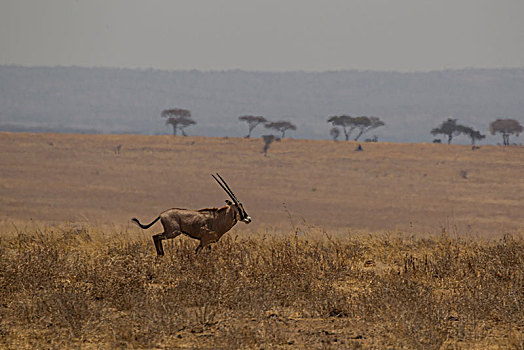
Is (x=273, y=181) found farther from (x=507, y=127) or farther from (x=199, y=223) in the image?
(x=507, y=127)

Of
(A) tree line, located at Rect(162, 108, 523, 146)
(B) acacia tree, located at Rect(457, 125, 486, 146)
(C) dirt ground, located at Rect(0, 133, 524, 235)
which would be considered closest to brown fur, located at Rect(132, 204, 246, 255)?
(C) dirt ground, located at Rect(0, 133, 524, 235)

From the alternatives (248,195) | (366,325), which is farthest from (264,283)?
(248,195)

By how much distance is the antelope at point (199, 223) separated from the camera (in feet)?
31.7

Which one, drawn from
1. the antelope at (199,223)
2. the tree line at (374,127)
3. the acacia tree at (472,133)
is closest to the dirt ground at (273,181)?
the acacia tree at (472,133)

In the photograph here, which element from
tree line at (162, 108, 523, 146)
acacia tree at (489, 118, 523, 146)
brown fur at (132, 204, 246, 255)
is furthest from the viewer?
acacia tree at (489, 118, 523, 146)

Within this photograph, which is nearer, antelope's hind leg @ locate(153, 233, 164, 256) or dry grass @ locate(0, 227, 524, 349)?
dry grass @ locate(0, 227, 524, 349)

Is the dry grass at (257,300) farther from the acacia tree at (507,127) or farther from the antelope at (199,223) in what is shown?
the acacia tree at (507,127)

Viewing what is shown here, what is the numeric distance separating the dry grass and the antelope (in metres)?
0.27

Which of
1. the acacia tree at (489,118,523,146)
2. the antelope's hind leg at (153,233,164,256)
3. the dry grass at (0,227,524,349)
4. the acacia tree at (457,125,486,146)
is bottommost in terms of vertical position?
the dry grass at (0,227,524,349)

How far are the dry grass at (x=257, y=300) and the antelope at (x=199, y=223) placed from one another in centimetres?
27

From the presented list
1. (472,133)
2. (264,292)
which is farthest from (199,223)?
(472,133)

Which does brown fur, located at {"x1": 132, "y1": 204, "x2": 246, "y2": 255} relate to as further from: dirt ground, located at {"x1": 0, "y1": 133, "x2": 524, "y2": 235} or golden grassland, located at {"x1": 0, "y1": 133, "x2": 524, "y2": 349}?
dirt ground, located at {"x1": 0, "y1": 133, "x2": 524, "y2": 235}

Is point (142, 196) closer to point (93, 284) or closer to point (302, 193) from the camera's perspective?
point (302, 193)

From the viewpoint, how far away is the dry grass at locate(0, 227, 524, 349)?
21.4 ft
